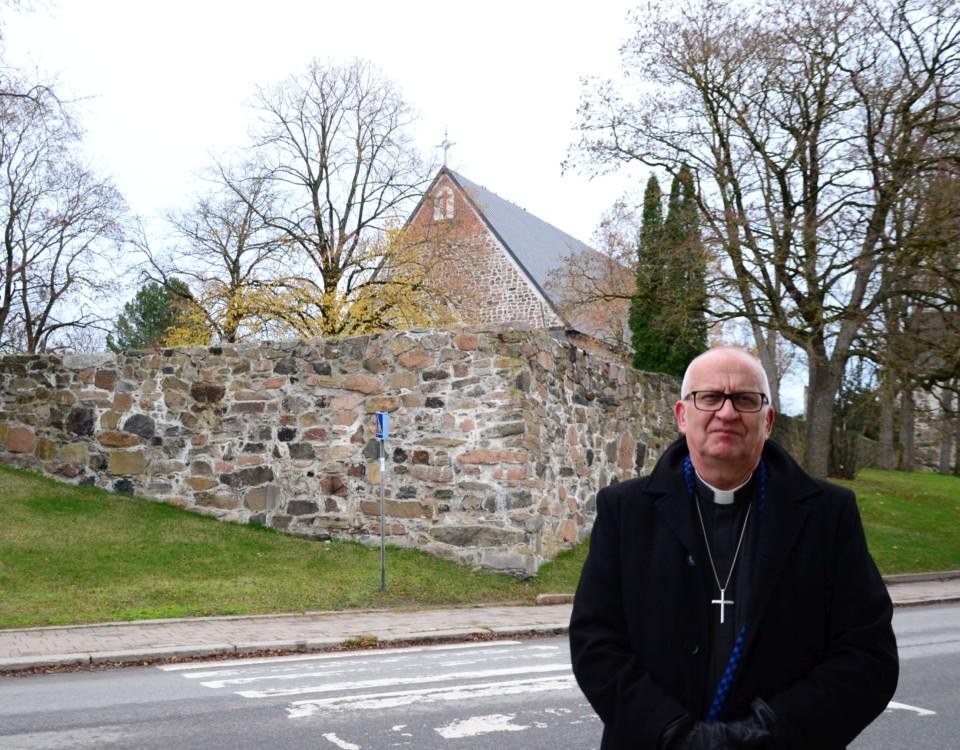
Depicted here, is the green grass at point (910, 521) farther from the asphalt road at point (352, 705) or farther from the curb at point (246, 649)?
the asphalt road at point (352, 705)

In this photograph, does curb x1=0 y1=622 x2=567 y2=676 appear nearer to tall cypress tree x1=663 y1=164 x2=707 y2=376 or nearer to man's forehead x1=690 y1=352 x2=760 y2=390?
man's forehead x1=690 y1=352 x2=760 y2=390

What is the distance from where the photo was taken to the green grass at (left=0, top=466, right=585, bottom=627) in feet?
38.0

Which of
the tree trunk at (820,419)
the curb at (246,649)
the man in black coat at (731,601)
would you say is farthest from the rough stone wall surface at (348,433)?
the man in black coat at (731,601)

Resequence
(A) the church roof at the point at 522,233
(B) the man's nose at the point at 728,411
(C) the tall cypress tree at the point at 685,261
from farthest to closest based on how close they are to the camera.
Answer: (A) the church roof at the point at 522,233 → (C) the tall cypress tree at the point at 685,261 → (B) the man's nose at the point at 728,411

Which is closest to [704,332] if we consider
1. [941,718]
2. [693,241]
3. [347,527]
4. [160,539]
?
[693,241]

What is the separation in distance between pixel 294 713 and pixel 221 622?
458 cm

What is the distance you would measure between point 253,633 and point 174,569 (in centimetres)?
286

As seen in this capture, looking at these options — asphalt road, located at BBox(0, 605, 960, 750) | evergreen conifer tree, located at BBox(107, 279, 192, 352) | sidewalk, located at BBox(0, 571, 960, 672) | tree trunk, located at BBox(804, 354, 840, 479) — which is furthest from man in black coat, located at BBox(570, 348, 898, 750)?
evergreen conifer tree, located at BBox(107, 279, 192, 352)

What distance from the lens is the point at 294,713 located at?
6793 millimetres

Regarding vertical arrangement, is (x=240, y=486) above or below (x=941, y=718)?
above

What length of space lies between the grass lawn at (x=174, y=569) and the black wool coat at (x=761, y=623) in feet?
30.4

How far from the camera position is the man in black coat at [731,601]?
258 cm

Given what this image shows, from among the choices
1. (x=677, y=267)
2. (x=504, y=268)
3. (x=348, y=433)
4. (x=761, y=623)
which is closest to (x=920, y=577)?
(x=677, y=267)

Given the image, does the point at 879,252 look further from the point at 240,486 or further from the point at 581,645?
the point at 581,645
